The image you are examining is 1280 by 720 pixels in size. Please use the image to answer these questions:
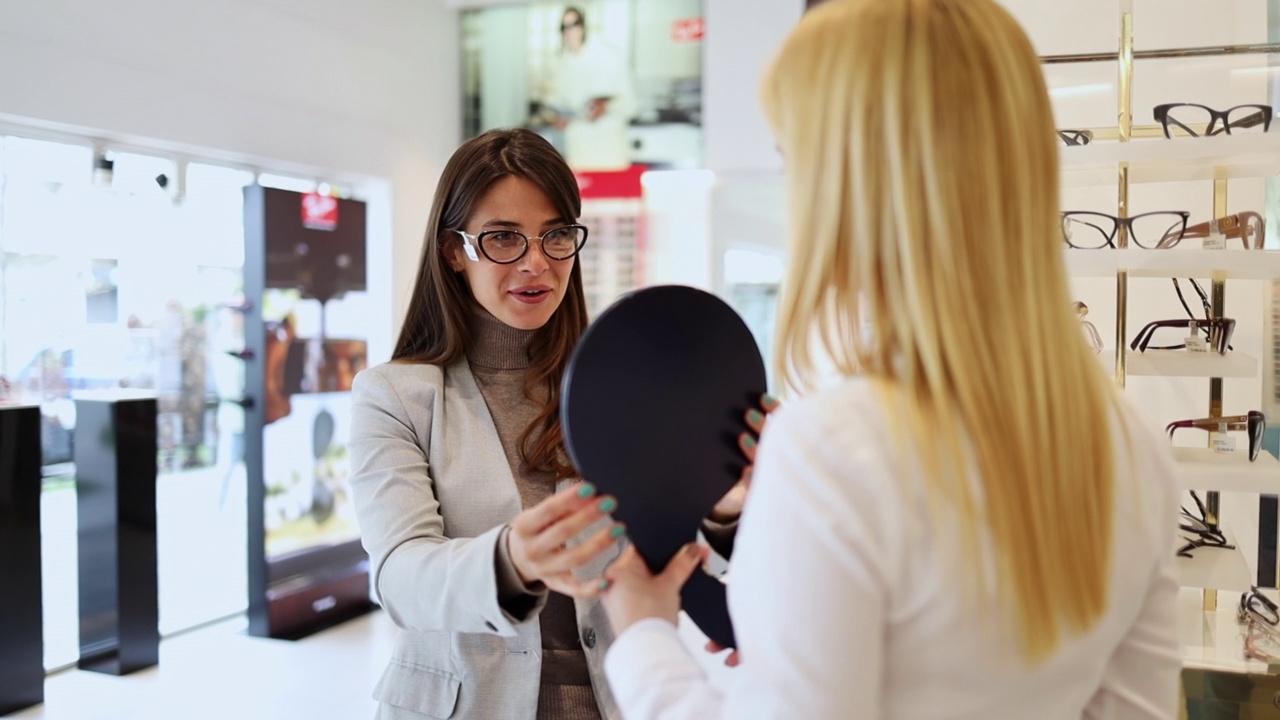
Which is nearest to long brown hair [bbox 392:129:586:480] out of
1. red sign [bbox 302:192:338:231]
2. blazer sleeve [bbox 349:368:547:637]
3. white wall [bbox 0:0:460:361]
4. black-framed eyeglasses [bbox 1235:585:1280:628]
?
blazer sleeve [bbox 349:368:547:637]

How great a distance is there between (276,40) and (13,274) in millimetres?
1774

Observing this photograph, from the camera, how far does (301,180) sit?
580cm

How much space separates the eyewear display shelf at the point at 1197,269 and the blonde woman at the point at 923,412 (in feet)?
3.89

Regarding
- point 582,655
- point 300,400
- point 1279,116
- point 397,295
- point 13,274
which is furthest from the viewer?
point 397,295

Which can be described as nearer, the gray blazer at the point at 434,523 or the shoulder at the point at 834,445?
the shoulder at the point at 834,445

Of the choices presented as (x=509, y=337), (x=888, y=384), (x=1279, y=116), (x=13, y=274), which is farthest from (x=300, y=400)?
(x=888, y=384)

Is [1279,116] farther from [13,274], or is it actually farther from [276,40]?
[13,274]

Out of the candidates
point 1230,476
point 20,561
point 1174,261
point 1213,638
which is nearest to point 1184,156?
point 1174,261

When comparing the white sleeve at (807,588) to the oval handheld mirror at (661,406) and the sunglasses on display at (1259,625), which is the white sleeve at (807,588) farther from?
the sunglasses on display at (1259,625)

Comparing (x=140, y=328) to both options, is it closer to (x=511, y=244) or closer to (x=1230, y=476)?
(x=511, y=244)

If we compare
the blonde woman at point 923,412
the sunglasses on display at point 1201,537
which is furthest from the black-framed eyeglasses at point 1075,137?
the blonde woman at point 923,412

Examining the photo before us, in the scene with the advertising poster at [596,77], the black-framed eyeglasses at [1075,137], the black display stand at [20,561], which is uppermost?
the advertising poster at [596,77]

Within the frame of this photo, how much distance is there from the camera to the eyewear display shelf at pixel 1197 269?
1980 millimetres

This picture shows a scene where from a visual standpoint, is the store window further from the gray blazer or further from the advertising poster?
the gray blazer
